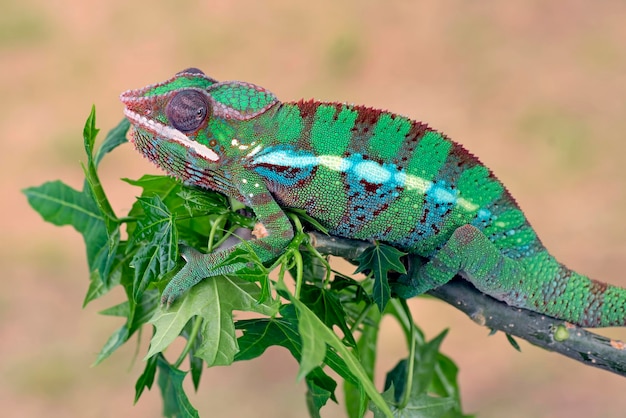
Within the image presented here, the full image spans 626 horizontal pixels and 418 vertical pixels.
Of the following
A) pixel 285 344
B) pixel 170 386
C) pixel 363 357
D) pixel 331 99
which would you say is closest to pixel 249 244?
pixel 285 344

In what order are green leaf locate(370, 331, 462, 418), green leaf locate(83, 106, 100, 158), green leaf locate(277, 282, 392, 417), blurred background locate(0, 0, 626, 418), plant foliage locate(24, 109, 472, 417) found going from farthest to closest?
blurred background locate(0, 0, 626, 418) < green leaf locate(370, 331, 462, 418) < green leaf locate(83, 106, 100, 158) < plant foliage locate(24, 109, 472, 417) < green leaf locate(277, 282, 392, 417)

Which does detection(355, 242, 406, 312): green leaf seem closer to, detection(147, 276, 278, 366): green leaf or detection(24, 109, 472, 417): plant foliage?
detection(24, 109, 472, 417): plant foliage

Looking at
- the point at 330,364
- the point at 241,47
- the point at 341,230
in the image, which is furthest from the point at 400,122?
the point at 241,47

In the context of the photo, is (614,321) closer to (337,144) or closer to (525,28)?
(337,144)

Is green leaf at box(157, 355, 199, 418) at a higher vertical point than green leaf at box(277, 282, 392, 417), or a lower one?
lower

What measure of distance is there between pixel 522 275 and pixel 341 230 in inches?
14.7

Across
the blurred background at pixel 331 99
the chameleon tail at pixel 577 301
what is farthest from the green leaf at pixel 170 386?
the blurred background at pixel 331 99

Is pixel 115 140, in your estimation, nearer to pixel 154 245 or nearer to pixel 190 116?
pixel 190 116

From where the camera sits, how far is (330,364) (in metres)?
1.08

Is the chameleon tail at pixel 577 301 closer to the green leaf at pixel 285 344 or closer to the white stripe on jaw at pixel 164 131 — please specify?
the green leaf at pixel 285 344

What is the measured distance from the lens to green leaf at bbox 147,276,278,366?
1070 millimetres

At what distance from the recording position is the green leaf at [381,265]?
3.84ft

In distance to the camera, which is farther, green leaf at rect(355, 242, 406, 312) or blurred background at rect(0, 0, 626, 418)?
blurred background at rect(0, 0, 626, 418)

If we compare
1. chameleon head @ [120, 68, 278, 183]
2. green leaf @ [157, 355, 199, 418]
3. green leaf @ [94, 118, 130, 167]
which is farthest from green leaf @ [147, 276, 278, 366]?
green leaf @ [94, 118, 130, 167]
